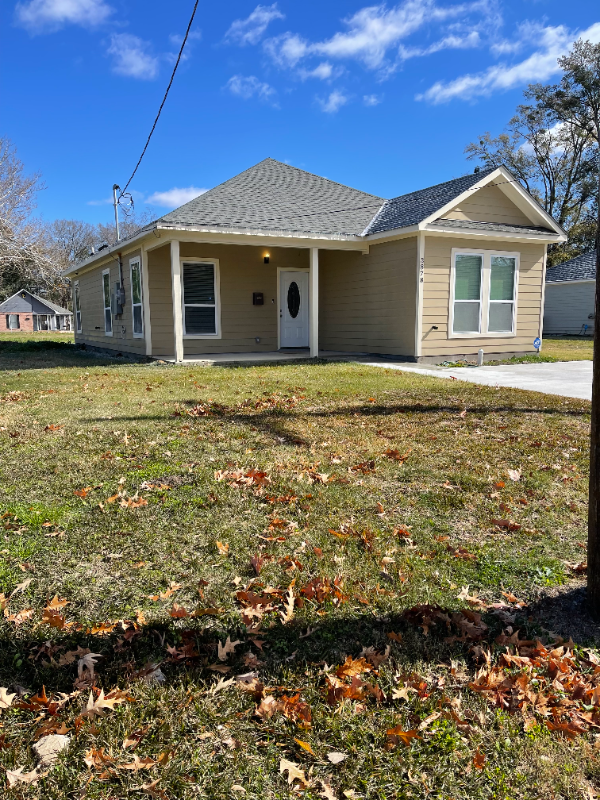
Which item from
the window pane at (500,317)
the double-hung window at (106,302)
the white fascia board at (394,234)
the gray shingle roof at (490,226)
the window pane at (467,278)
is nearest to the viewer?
the white fascia board at (394,234)

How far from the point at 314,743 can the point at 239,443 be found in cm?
348

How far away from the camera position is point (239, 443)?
16.7ft

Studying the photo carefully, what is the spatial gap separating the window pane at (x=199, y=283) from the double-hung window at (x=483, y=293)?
19.8ft

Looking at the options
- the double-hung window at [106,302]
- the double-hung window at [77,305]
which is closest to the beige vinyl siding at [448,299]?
the double-hung window at [106,302]

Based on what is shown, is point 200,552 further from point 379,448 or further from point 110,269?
point 110,269

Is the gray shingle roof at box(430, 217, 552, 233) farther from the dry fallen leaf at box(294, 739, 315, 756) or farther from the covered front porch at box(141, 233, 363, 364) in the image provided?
the dry fallen leaf at box(294, 739, 315, 756)

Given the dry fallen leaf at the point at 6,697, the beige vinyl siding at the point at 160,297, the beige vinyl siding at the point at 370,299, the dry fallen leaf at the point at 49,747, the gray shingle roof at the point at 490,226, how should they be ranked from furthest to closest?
the beige vinyl siding at the point at 160,297, the beige vinyl siding at the point at 370,299, the gray shingle roof at the point at 490,226, the dry fallen leaf at the point at 6,697, the dry fallen leaf at the point at 49,747

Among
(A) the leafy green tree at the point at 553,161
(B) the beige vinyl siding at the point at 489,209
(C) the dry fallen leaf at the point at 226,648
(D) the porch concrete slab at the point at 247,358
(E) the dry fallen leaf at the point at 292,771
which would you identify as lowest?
(E) the dry fallen leaf at the point at 292,771

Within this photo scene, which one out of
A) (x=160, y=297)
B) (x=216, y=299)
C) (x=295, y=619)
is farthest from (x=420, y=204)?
(x=295, y=619)

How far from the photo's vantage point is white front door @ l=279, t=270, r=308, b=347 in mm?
15070

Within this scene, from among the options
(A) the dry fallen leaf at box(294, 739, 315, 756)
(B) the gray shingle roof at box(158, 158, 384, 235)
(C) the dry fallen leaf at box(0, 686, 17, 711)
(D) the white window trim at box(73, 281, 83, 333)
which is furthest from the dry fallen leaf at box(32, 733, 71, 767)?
(D) the white window trim at box(73, 281, 83, 333)

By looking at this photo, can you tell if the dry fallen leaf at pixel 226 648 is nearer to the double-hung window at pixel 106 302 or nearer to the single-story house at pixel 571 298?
the double-hung window at pixel 106 302

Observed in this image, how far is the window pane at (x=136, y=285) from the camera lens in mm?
13836

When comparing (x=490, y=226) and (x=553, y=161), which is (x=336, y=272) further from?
(x=553, y=161)
